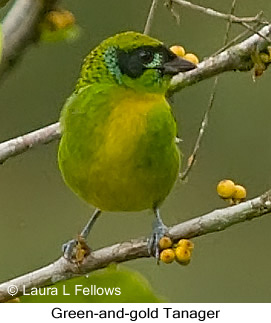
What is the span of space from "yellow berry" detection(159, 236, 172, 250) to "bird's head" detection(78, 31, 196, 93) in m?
0.24

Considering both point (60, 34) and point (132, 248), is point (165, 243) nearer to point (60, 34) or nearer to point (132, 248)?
point (132, 248)

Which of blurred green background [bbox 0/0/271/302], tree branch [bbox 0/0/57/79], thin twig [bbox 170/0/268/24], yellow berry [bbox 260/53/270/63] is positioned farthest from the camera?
blurred green background [bbox 0/0/271/302]

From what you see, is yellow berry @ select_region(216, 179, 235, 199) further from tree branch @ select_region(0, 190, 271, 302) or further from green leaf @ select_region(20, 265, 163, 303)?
green leaf @ select_region(20, 265, 163, 303)

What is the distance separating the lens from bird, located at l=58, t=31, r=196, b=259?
1.38 meters

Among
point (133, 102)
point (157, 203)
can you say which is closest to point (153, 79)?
point (133, 102)

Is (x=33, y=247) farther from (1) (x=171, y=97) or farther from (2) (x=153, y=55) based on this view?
(2) (x=153, y=55)

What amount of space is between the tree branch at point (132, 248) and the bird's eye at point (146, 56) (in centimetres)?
25

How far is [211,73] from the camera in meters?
A: 1.36

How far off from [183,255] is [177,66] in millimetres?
281

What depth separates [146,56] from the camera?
1.35 meters

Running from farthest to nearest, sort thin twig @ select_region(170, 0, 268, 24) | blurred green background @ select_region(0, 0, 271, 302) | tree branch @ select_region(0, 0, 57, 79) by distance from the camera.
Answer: blurred green background @ select_region(0, 0, 271, 302), thin twig @ select_region(170, 0, 268, 24), tree branch @ select_region(0, 0, 57, 79)

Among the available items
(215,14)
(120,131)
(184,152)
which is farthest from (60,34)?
(184,152)

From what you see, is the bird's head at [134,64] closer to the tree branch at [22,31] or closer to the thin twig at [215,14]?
the thin twig at [215,14]

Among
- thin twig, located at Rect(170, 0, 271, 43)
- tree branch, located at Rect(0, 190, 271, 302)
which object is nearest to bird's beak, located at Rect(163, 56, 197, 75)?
thin twig, located at Rect(170, 0, 271, 43)
